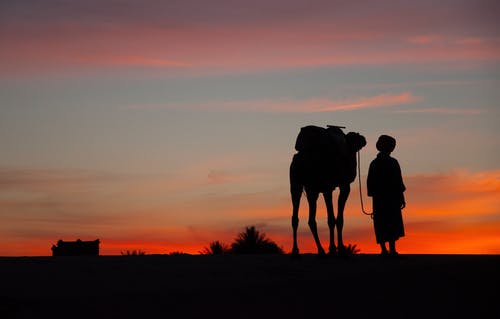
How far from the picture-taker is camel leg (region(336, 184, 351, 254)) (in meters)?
22.9

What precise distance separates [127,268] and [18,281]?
2623mm

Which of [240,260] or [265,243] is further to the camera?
[265,243]

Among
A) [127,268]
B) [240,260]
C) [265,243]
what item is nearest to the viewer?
[127,268]

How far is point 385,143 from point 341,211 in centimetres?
181

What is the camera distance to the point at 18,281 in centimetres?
1856

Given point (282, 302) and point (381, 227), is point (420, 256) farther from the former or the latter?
point (282, 302)

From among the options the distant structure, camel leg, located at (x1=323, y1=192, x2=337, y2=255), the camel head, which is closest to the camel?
camel leg, located at (x1=323, y1=192, x2=337, y2=255)

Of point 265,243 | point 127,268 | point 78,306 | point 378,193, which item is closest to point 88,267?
point 127,268

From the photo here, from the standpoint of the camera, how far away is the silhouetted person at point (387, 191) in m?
23.1

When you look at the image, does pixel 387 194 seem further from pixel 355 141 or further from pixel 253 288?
pixel 253 288

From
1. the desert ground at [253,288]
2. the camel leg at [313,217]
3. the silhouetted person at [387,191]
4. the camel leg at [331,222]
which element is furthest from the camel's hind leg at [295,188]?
the silhouetted person at [387,191]

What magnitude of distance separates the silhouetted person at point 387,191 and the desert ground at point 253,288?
78cm

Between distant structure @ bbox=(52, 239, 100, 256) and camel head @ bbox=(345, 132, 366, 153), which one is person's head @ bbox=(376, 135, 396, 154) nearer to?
camel head @ bbox=(345, 132, 366, 153)

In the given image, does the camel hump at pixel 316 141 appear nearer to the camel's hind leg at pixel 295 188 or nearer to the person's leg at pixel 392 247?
the camel's hind leg at pixel 295 188
